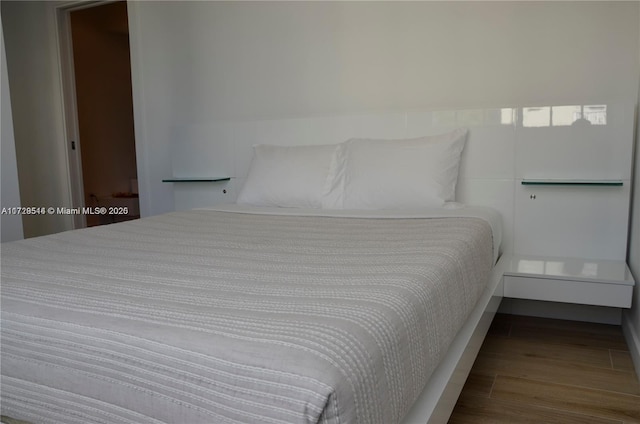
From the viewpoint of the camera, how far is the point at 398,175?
2.40 m

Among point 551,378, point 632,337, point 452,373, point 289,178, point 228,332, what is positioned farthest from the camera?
point 289,178

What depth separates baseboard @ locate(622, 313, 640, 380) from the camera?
1918mm

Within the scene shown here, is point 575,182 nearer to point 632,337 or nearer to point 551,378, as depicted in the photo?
point 632,337

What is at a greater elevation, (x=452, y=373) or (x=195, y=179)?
(x=195, y=179)

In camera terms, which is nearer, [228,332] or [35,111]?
[228,332]

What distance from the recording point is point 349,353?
0.76m

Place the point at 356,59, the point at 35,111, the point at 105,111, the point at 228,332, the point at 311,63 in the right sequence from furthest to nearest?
the point at 105,111, the point at 35,111, the point at 311,63, the point at 356,59, the point at 228,332

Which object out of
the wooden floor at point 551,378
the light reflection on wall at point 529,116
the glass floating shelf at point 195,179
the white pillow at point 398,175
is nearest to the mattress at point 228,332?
the wooden floor at point 551,378

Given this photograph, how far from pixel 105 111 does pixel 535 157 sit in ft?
15.3

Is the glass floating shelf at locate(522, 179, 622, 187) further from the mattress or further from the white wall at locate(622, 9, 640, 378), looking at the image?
the mattress

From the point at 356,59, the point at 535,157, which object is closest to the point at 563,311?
the point at 535,157

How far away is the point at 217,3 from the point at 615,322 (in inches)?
122

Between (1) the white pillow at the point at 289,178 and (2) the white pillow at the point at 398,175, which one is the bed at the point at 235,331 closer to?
(2) the white pillow at the point at 398,175

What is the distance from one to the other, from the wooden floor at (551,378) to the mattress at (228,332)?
466 mm
